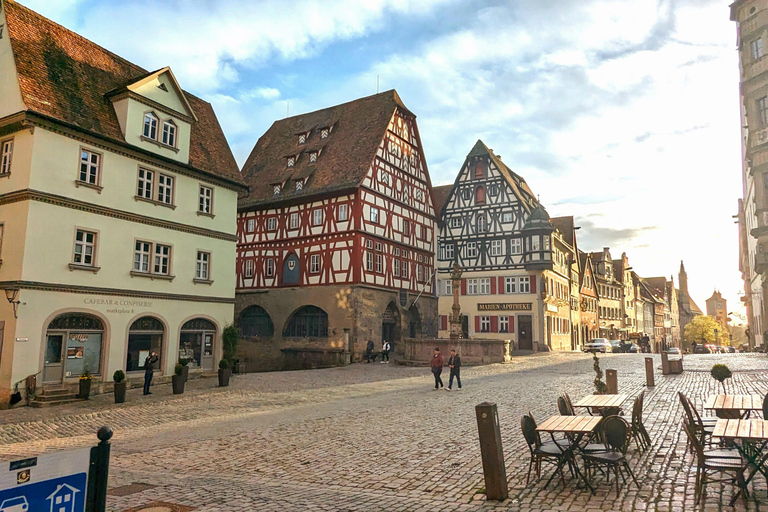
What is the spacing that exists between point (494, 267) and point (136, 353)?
3012 cm

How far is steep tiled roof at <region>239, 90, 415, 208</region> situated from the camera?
1412 inches

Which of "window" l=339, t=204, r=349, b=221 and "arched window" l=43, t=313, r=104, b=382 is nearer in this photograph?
"arched window" l=43, t=313, r=104, b=382

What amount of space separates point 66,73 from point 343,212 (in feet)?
56.8

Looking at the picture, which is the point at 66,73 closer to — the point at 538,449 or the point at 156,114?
the point at 156,114

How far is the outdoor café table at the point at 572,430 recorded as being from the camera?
267 inches

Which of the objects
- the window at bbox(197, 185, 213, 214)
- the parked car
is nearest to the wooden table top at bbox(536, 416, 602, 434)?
the window at bbox(197, 185, 213, 214)

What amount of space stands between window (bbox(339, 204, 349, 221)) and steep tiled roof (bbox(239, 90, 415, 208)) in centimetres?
120

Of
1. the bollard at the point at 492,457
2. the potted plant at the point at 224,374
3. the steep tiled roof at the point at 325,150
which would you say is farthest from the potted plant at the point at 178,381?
the steep tiled roof at the point at 325,150

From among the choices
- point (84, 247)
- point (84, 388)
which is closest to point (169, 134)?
point (84, 247)

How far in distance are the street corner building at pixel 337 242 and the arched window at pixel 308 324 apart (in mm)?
68

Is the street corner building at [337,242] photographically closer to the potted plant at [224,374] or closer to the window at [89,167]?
the potted plant at [224,374]

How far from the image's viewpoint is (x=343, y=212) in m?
34.9

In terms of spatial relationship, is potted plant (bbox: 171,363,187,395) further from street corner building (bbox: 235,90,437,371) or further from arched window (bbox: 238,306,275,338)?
arched window (bbox: 238,306,275,338)

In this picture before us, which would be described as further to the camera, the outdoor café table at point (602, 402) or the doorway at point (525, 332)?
the doorway at point (525, 332)
